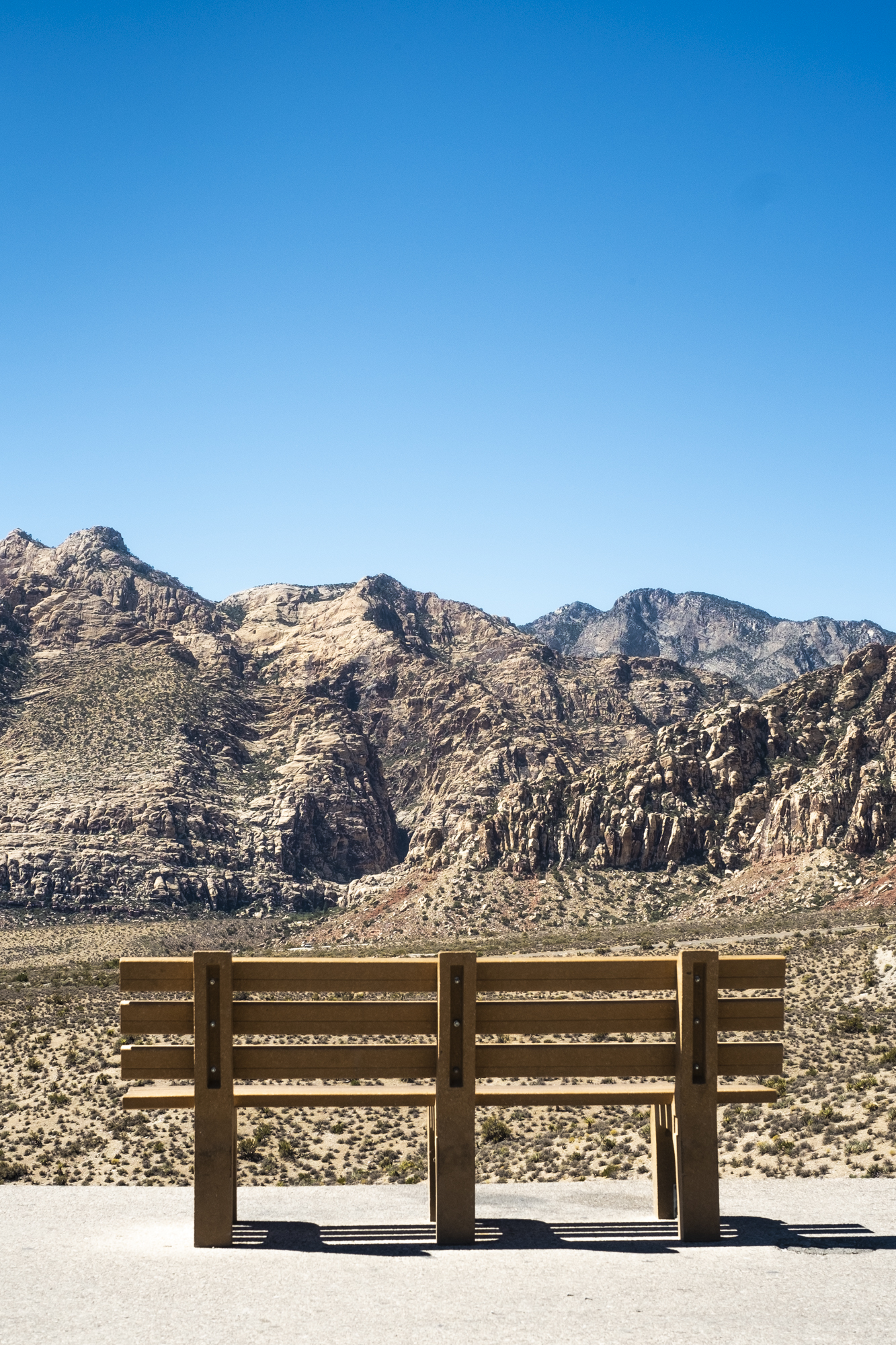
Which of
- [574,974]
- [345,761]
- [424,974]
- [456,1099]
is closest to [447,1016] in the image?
[424,974]

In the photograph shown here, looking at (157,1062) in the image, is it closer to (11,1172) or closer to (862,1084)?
(11,1172)

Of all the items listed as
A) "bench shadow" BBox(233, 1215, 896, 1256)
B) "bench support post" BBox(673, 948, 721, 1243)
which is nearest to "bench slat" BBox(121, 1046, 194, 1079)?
"bench shadow" BBox(233, 1215, 896, 1256)

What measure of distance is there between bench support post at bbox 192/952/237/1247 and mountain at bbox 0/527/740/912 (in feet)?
304

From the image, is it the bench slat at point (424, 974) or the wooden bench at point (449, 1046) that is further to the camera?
the bench slat at point (424, 974)

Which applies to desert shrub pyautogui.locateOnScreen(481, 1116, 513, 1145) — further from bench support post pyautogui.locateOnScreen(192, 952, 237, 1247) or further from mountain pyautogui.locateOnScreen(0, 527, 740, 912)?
mountain pyautogui.locateOnScreen(0, 527, 740, 912)

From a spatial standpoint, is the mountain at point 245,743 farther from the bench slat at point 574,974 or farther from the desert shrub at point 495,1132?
the bench slat at point 574,974

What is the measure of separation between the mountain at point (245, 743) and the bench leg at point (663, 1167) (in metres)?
91.3

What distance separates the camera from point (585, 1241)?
28.5 ft

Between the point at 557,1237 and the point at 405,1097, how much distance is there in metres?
1.50

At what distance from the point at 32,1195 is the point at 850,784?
7971cm

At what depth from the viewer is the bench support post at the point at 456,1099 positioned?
8594 millimetres

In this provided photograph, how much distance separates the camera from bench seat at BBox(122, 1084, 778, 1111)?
877 cm

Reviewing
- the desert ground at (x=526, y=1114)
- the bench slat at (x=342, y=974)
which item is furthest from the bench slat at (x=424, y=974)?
the desert ground at (x=526, y=1114)

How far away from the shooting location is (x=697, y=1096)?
8.79m
